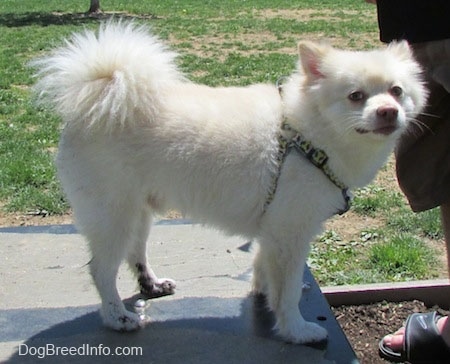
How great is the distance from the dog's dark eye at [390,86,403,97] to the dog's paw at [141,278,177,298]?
56.3 inches

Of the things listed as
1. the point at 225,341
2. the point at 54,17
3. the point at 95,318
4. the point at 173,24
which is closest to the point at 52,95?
the point at 95,318

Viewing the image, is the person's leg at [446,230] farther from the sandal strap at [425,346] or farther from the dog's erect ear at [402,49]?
the dog's erect ear at [402,49]

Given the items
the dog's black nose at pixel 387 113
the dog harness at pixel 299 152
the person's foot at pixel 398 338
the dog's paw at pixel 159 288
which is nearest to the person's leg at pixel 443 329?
→ the person's foot at pixel 398 338

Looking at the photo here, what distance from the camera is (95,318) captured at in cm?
294

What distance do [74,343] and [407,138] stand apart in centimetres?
165

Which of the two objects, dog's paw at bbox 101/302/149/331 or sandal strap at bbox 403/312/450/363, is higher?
dog's paw at bbox 101/302/149/331

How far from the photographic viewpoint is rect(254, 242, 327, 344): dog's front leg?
2.65 metres

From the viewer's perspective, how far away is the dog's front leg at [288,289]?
8.69ft

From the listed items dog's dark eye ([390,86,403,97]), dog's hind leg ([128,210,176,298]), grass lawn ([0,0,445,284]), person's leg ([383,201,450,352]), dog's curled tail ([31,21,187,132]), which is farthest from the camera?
grass lawn ([0,0,445,284])

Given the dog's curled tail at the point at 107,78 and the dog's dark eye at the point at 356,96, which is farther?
the dog's curled tail at the point at 107,78

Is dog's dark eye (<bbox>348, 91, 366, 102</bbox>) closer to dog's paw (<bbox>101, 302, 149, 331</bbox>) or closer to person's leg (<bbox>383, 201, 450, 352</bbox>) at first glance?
person's leg (<bbox>383, 201, 450, 352</bbox>)

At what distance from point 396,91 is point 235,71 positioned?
24.1 ft

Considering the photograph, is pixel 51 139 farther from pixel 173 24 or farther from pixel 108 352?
pixel 173 24

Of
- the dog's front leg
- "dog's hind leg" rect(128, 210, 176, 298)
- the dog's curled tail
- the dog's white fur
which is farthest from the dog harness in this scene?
"dog's hind leg" rect(128, 210, 176, 298)
